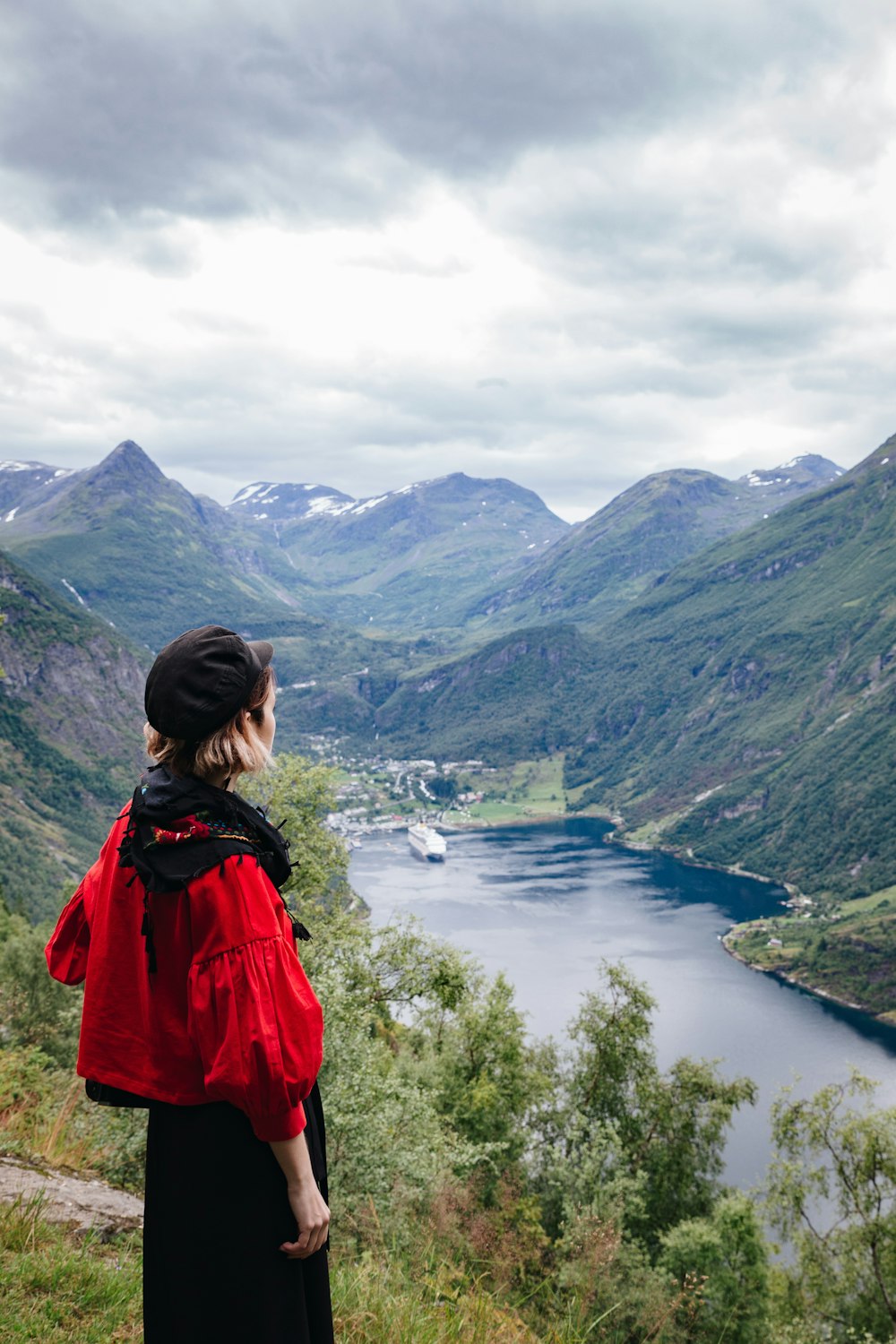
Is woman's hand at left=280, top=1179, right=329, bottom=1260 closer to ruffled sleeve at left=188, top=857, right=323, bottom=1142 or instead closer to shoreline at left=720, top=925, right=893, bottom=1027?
ruffled sleeve at left=188, top=857, right=323, bottom=1142

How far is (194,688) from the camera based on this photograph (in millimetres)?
2271

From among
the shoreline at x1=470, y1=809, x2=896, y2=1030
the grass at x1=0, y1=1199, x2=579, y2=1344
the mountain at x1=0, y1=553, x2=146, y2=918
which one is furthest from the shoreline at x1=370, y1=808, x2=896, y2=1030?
the grass at x1=0, y1=1199, x2=579, y2=1344

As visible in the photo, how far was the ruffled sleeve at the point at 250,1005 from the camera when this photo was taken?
1.96 metres

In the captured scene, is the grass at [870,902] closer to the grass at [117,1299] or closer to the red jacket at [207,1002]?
the grass at [117,1299]

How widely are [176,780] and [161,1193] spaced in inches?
45.5

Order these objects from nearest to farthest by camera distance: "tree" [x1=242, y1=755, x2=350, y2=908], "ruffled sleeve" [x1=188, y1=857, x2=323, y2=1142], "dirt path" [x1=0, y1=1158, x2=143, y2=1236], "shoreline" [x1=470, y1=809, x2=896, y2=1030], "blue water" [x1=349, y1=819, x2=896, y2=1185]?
"ruffled sleeve" [x1=188, y1=857, x2=323, y2=1142], "dirt path" [x1=0, y1=1158, x2=143, y2=1236], "tree" [x1=242, y1=755, x2=350, y2=908], "blue water" [x1=349, y1=819, x2=896, y2=1185], "shoreline" [x1=470, y1=809, x2=896, y2=1030]

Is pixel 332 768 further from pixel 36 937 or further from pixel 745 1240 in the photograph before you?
pixel 36 937

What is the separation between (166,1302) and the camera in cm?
229

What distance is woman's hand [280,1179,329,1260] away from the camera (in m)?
2.18

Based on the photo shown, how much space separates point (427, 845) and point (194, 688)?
130621 mm

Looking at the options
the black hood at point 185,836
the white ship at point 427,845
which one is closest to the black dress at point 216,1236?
the black hood at point 185,836

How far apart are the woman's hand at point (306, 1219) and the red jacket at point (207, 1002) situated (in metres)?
0.26

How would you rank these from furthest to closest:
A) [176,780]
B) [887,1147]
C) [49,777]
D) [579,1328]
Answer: [49,777] → [887,1147] → [579,1328] → [176,780]

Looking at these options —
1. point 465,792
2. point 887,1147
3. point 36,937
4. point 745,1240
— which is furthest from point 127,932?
point 465,792
